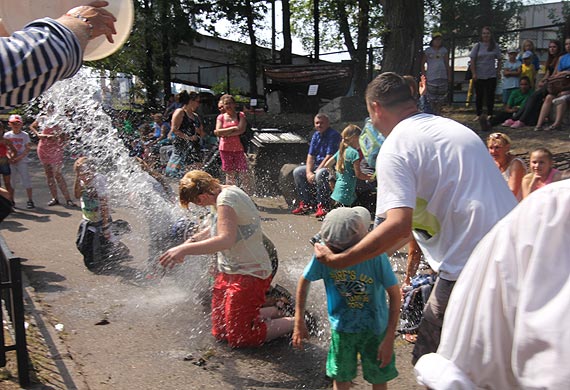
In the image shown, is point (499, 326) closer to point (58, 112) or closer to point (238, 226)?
point (238, 226)

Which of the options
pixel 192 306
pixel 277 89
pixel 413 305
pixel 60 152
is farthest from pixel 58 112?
pixel 277 89

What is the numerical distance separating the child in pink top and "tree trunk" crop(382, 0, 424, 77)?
4.48 meters

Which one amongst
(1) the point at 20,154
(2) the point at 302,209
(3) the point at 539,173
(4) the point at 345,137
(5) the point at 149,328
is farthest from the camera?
(1) the point at 20,154

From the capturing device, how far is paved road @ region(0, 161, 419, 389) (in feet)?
14.1

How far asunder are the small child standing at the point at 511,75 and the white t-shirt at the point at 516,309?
1183cm

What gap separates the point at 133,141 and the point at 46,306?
1107cm

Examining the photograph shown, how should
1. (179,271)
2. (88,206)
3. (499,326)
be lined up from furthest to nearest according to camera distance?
(88,206) < (179,271) < (499,326)

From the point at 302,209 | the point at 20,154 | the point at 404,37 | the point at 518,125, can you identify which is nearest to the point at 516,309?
the point at 302,209

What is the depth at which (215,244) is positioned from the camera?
14.5 ft

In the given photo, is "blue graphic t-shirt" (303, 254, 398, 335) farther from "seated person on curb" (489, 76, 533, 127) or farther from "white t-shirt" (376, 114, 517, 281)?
"seated person on curb" (489, 76, 533, 127)

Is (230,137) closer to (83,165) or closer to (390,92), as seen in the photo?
(83,165)

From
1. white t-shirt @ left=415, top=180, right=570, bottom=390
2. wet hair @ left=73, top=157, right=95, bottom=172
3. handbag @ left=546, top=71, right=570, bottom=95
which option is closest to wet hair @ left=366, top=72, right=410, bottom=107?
white t-shirt @ left=415, top=180, right=570, bottom=390

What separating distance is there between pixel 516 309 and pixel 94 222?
20.4 ft

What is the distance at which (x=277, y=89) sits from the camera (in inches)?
754
